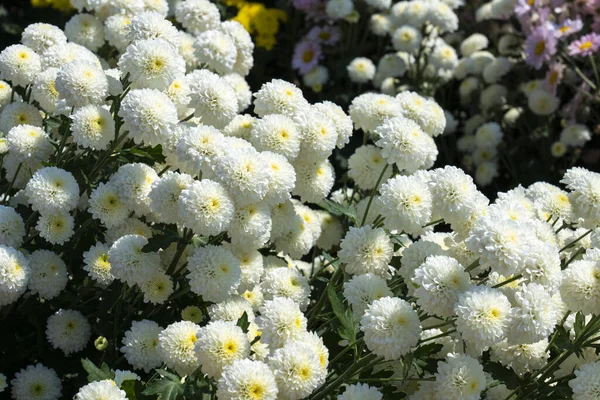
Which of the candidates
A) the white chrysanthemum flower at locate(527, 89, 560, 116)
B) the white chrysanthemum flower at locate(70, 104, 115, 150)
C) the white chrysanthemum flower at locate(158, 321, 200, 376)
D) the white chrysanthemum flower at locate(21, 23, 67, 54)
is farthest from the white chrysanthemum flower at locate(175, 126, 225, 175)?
the white chrysanthemum flower at locate(527, 89, 560, 116)

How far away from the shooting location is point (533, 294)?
217 centimetres

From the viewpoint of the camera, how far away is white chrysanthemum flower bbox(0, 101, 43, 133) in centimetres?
292

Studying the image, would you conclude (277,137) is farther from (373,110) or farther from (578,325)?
(578,325)

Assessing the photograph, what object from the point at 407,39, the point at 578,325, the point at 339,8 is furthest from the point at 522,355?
the point at 339,8

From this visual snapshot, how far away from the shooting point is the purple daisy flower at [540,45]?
4.73m

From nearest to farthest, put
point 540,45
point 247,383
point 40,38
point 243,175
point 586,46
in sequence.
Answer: point 247,383
point 243,175
point 40,38
point 586,46
point 540,45

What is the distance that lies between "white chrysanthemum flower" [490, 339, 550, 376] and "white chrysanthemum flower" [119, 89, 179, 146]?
1176mm

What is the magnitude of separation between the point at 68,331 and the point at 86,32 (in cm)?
140

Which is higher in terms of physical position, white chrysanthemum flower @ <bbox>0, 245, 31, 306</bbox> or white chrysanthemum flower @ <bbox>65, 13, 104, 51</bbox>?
white chrysanthemum flower @ <bbox>65, 13, 104, 51</bbox>

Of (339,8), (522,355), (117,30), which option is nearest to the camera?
(522,355)

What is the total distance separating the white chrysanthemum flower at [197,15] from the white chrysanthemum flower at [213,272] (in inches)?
57.1

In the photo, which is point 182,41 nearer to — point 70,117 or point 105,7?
point 105,7

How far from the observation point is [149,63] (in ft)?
8.74

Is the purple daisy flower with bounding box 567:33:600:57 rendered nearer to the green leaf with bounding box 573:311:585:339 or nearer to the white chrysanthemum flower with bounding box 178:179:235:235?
the green leaf with bounding box 573:311:585:339
